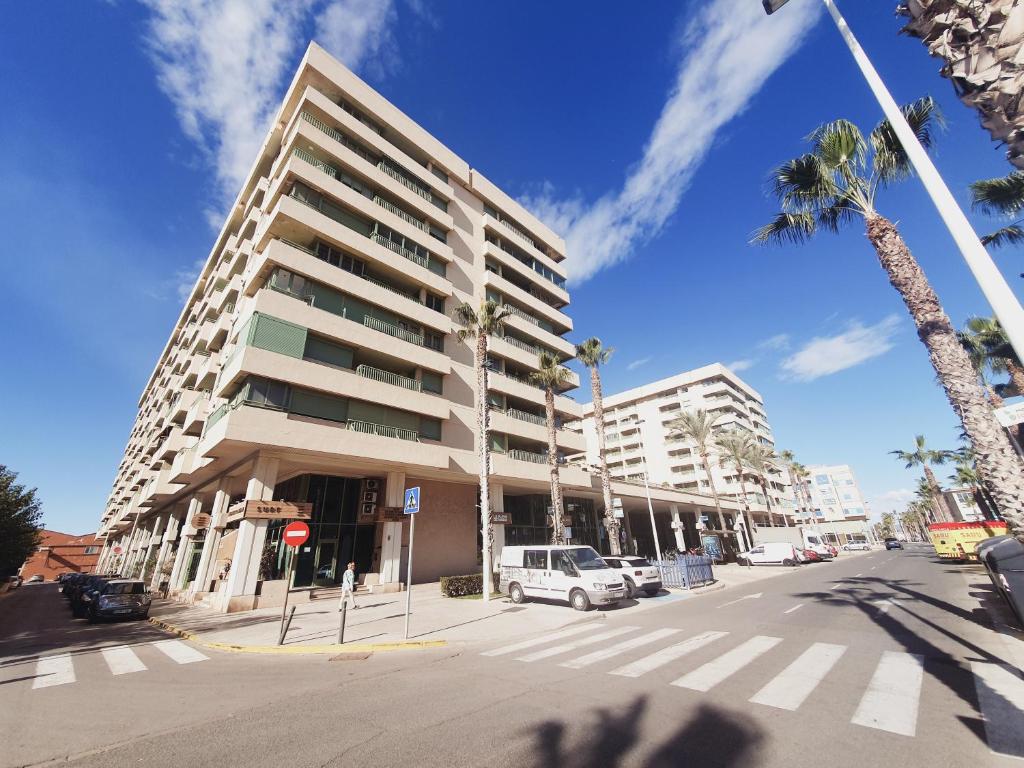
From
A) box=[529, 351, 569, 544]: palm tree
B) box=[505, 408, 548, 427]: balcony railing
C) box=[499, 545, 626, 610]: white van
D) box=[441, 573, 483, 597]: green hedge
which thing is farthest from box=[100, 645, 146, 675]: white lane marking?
box=[505, 408, 548, 427]: balcony railing

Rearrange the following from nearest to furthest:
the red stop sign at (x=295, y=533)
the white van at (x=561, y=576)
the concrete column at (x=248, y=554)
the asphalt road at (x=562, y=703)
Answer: the asphalt road at (x=562, y=703), the red stop sign at (x=295, y=533), the white van at (x=561, y=576), the concrete column at (x=248, y=554)

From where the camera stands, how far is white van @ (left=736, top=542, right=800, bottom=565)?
33.7 metres

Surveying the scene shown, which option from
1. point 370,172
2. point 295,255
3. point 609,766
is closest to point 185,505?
point 295,255

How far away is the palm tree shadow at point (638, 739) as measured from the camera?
12.7 feet

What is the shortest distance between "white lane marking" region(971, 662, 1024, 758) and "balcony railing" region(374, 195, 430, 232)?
90.4ft

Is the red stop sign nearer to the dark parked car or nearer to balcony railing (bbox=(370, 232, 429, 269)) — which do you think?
the dark parked car

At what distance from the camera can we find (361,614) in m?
14.1

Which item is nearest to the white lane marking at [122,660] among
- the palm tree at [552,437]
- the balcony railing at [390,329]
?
the balcony railing at [390,329]

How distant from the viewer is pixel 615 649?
838 centimetres

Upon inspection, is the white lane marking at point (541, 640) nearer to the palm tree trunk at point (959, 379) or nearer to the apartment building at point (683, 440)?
the palm tree trunk at point (959, 379)

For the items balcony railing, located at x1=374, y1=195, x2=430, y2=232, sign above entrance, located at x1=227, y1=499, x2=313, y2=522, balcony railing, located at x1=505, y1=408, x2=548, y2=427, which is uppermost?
balcony railing, located at x1=374, y1=195, x2=430, y2=232

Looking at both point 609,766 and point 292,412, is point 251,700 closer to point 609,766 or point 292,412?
point 609,766

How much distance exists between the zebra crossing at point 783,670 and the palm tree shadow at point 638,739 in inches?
40.4

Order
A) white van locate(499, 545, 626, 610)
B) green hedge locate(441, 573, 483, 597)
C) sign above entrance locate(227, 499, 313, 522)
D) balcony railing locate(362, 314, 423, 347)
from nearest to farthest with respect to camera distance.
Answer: white van locate(499, 545, 626, 610) < sign above entrance locate(227, 499, 313, 522) < green hedge locate(441, 573, 483, 597) < balcony railing locate(362, 314, 423, 347)
